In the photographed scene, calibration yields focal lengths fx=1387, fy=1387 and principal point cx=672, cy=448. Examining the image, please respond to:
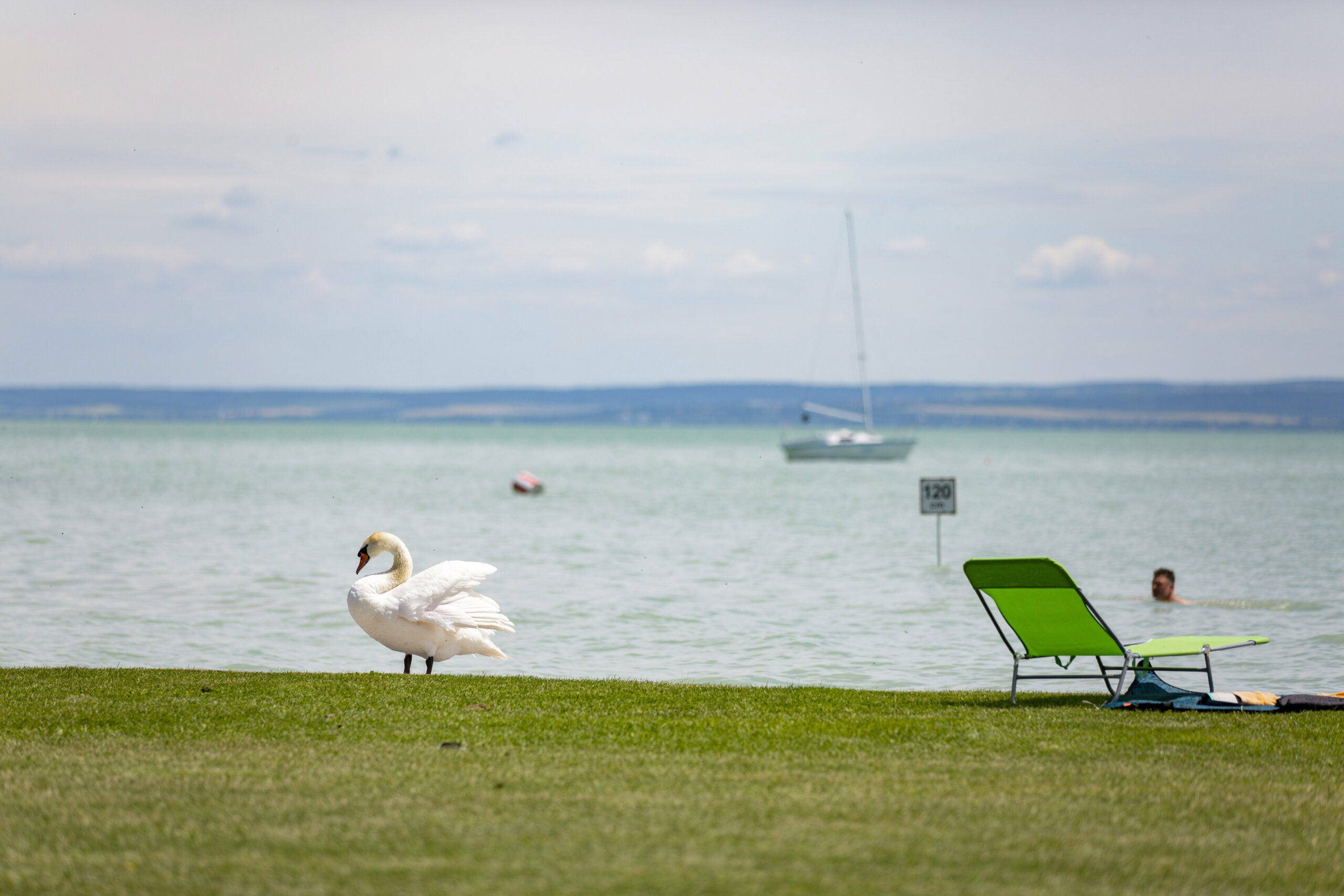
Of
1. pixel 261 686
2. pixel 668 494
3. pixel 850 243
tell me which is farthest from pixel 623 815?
pixel 850 243

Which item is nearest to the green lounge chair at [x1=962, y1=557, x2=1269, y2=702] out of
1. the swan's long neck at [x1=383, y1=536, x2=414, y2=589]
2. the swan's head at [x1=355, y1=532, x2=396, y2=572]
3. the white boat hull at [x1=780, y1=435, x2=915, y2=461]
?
the swan's long neck at [x1=383, y1=536, x2=414, y2=589]

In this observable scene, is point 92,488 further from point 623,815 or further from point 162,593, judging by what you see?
point 623,815

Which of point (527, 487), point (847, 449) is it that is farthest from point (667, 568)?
point (847, 449)

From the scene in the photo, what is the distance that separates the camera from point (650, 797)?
5945 mm

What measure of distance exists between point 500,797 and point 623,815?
1.98ft

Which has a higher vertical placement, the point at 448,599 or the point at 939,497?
the point at 448,599

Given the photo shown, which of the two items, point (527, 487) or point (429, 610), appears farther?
point (527, 487)

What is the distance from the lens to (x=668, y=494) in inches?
2199

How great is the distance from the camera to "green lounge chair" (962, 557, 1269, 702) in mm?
8586

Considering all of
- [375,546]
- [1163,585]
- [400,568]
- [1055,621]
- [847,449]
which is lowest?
[847,449]

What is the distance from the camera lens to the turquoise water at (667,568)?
14539 mm

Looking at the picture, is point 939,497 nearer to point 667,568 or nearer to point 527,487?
point 667,568

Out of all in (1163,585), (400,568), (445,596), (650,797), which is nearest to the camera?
(650,797)

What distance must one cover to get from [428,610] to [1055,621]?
15.4 feet
